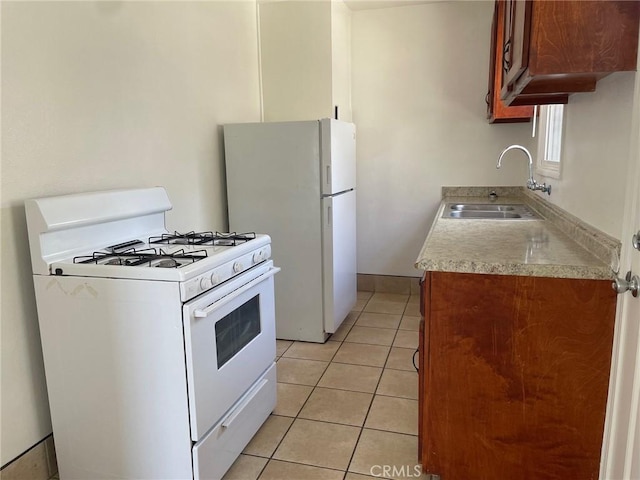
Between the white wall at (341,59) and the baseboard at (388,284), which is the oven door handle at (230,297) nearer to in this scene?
the white wall at (341,59)

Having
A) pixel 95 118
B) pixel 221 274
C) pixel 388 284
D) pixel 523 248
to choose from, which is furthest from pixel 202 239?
pixel 388 284

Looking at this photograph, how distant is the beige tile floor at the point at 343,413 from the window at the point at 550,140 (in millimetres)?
1374

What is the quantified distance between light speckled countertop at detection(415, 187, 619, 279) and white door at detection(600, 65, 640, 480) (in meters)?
0.20

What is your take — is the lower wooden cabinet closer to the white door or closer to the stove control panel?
the white door

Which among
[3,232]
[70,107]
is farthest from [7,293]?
[70,107]

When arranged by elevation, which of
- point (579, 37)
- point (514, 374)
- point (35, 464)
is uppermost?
point (579, 37)

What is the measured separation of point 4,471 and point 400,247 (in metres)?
3.28

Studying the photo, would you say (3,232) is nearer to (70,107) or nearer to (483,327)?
(70,107)

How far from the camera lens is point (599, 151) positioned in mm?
1727

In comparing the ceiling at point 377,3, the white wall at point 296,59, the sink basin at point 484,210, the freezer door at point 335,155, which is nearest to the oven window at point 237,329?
the freezer door at point 335,155

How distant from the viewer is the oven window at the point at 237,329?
5.95ft

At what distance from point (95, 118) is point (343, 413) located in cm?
179

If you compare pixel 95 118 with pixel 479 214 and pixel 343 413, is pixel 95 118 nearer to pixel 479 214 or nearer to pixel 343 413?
pixel 343 413

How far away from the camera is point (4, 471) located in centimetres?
169
